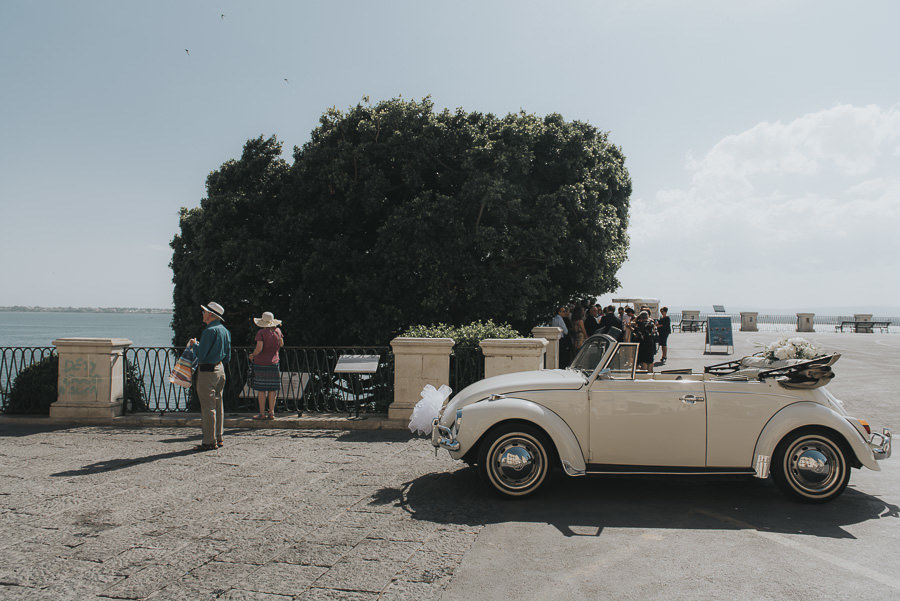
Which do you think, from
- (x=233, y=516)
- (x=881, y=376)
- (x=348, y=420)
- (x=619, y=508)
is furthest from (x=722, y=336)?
(x=233, y=516)

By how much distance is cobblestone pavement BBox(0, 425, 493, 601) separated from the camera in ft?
11.8

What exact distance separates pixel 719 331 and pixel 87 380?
21.3m

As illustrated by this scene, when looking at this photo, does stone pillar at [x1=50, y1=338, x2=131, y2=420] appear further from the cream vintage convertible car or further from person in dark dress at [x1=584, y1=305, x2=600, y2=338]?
person in dark dress at [x1=584, y1=305, x2=600, y2=338]

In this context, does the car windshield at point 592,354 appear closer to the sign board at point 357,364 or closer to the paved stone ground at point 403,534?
the paved stone ground at point 403,534

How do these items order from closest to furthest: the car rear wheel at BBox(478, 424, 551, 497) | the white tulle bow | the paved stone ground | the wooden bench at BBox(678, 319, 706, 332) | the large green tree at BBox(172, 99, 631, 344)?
the paved stone ground
the car rear wheel at BBox(478, 424, 551, 497)
the white tulle bow
the large green tree at BBox(172, 99, 631, 344)
the wooden bench at BBox(678, 319, 706, 332)

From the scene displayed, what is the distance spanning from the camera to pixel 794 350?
5.98 meters

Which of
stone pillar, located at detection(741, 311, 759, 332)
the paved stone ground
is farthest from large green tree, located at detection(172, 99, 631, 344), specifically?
stone pillar, located at detection(741, 311, 759, 332)

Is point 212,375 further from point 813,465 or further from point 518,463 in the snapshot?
point 813,465

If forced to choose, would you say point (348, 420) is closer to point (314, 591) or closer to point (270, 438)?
point (270, 438)

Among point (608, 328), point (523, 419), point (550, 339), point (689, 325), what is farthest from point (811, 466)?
point (689, 325)

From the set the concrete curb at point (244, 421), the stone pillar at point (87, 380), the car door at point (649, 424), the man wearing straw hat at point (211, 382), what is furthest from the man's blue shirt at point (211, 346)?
the car door at point (649, 424)

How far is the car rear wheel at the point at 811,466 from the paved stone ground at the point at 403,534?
0.16 m

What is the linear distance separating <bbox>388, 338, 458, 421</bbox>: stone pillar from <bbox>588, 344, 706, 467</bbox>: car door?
4.26 m

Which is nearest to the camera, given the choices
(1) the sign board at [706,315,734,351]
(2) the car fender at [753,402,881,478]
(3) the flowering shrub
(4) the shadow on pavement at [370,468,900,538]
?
(4) the shadow on pavement at [370,468,900,538]
